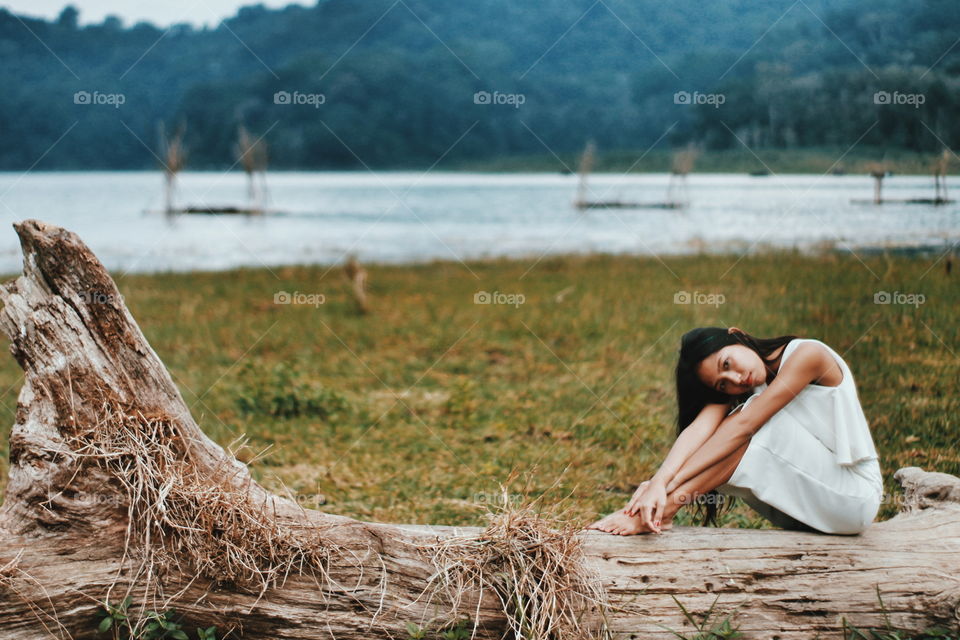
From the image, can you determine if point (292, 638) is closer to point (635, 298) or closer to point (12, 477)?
point (12, 477)

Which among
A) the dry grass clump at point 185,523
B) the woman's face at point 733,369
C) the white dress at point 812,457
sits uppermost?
the woman's face at point 733,369

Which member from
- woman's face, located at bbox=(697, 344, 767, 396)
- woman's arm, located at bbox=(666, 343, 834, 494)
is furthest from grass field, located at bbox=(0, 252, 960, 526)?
woman's face, located at bbox=(697, 344, 767, 396)

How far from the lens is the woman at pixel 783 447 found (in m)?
3.39

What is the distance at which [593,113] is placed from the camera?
3341cm

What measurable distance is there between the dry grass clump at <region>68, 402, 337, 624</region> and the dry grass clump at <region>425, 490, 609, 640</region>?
491mm

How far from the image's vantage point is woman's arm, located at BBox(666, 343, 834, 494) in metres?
3.41

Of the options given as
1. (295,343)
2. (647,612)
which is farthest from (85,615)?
(295,343)

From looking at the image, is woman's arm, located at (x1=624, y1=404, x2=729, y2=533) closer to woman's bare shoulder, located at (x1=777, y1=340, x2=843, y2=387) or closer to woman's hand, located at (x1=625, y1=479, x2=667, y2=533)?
woman's hand, located at (x1=625, y1=479, x2=667, y2=533)

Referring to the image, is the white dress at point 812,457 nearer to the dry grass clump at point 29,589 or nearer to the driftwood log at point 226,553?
the driftwood log at point 226,553

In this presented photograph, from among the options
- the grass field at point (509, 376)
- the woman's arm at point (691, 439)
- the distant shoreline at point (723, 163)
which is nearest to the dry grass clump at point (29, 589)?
the grass field at point (509, 376)

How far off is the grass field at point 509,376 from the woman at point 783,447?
0.73m

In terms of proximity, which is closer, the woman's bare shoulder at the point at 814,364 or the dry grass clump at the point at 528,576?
the dry grass clump at the point at 528,576

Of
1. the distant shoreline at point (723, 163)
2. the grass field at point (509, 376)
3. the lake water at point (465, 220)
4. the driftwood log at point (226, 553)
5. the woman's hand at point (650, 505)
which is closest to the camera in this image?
the driftwood log at point (226, 553)

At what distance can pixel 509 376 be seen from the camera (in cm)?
860
